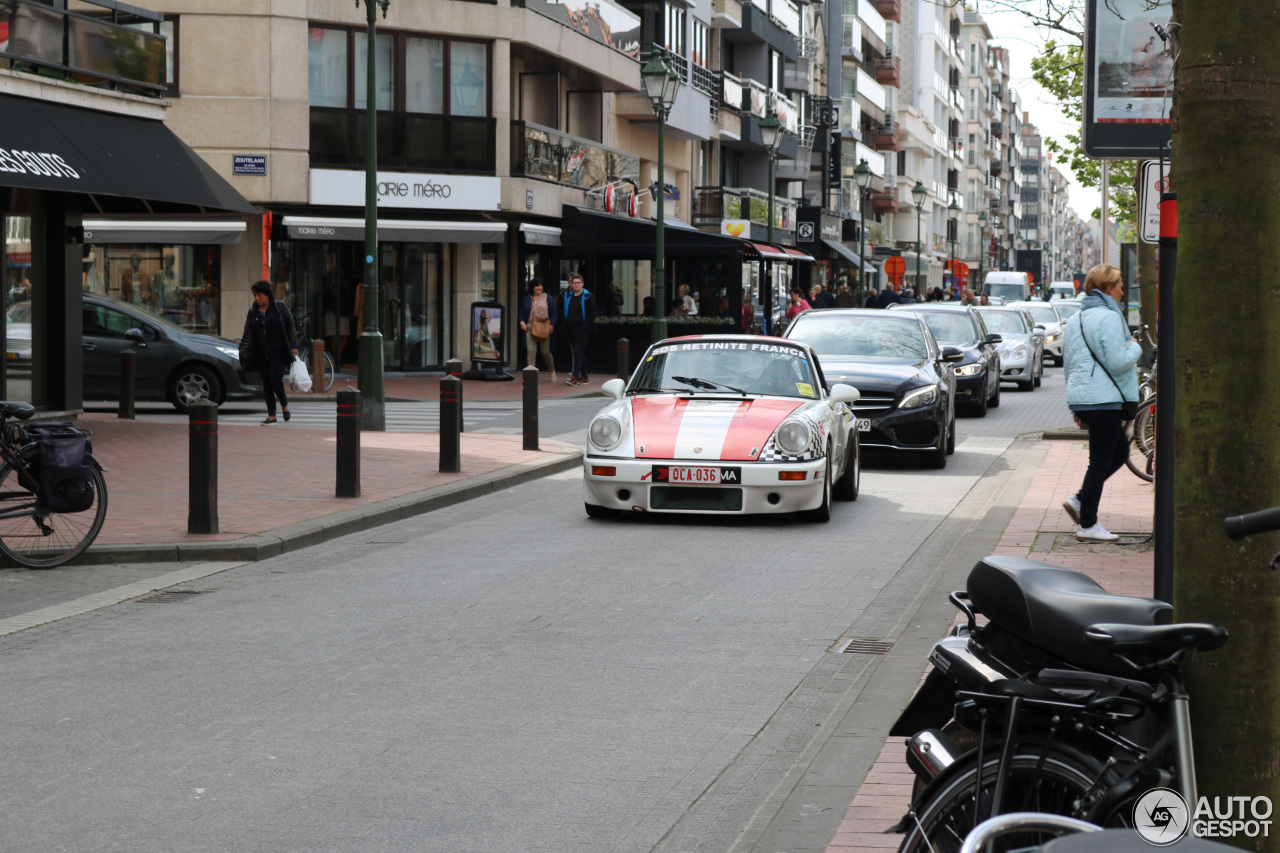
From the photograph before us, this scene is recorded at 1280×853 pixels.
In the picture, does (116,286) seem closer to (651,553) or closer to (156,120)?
(156,120)

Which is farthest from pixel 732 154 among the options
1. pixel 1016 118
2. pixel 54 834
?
pixel 1016 118

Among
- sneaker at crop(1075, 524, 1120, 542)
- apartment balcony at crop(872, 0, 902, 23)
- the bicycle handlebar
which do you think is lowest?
sneaker at crop(1075, 524, 1120, 542)

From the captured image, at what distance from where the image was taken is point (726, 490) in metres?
12.1

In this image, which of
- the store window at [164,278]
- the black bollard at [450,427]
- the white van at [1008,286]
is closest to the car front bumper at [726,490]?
the black bollard at [450,427]

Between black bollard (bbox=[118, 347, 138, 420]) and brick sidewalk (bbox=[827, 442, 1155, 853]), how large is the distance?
11404 millimetres

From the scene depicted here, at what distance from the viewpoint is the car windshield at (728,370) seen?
1321cm

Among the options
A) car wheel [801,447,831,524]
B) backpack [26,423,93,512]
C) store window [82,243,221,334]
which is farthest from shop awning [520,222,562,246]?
backpack [26,423,93,512]

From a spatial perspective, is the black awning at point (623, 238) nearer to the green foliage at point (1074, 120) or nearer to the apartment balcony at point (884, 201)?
the green foliage at point (1074, 120)

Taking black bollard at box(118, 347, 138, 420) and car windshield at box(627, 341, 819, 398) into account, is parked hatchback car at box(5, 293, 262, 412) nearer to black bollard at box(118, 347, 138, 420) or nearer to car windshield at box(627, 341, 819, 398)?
black bollard at box(118, 347, 138, 420)

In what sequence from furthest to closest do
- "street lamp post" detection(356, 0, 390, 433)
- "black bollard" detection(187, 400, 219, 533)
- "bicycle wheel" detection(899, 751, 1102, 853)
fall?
"street lamp post" detection(356, 0, 390, 433) → "black bollard" detection(187, 400, 219, 533) → "bicycle wheel" detection(899, 751, 1102, 853)

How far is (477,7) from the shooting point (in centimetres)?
3350

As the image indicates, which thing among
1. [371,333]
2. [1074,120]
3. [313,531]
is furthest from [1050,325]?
[313,531]

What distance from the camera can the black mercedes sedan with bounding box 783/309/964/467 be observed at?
16.1 meters

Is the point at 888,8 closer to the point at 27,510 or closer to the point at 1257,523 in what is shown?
the point at 27,510
